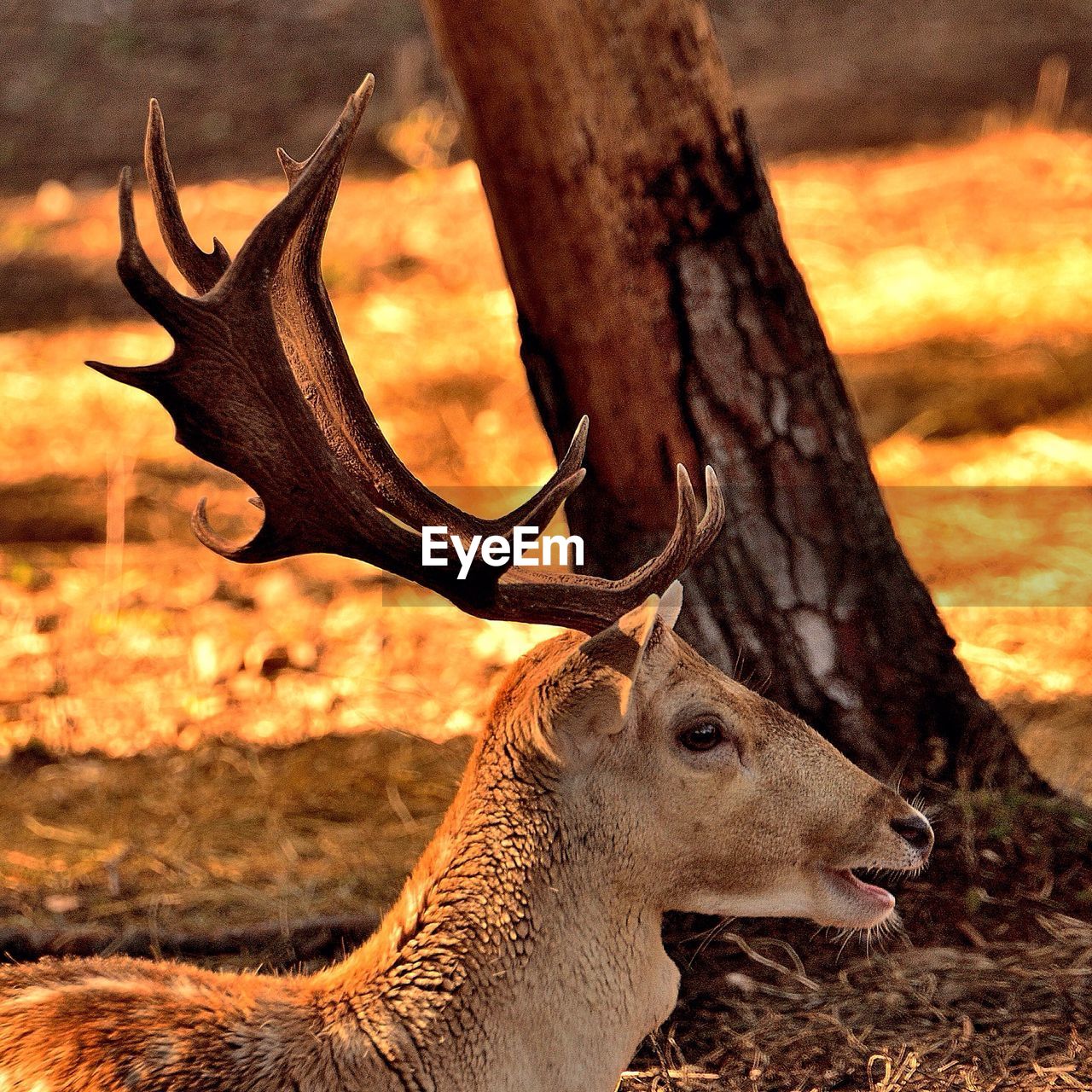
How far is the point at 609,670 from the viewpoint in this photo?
293cm

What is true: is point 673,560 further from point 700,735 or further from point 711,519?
point 700,735

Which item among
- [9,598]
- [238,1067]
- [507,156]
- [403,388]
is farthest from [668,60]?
[403,388]

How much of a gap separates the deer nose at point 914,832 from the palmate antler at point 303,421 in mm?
711

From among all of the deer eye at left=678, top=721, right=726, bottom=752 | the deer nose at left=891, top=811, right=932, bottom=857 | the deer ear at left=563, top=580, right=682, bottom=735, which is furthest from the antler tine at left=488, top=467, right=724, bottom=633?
the deer nose at left=891, top=811, right=932, bottom=857

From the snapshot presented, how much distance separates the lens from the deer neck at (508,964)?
299 centimetres

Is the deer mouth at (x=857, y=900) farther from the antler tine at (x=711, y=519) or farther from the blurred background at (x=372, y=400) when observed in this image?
the blurred background at (x=372, y=400)

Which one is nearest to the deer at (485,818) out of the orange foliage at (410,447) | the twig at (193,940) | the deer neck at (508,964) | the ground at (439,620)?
the deer neck at (508,964)

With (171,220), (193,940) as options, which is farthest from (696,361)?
(193,940)

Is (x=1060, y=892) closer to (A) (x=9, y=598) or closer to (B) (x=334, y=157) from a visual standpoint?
(B) (x=334, y=157)

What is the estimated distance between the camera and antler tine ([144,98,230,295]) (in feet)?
9.96

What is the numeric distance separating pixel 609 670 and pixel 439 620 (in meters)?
4.19

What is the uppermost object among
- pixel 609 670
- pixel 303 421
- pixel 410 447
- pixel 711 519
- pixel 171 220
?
pixel 410 447

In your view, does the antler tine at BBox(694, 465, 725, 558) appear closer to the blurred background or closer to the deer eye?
the deer eye

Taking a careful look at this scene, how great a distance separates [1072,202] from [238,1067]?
9.65m
